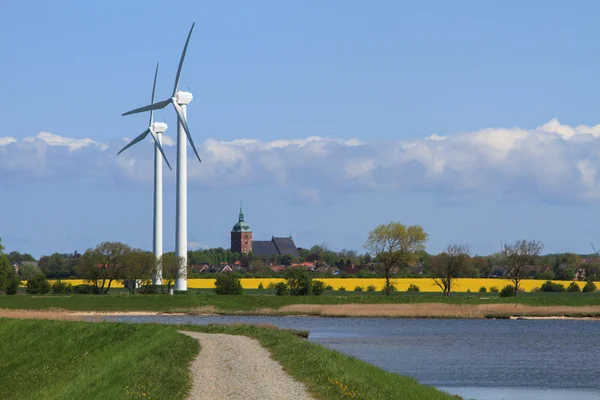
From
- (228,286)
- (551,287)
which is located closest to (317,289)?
(228,286)

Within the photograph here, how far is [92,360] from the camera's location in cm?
3903

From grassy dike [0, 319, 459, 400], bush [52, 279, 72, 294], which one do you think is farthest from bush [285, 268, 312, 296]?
grassy dike [0, 319, 459, 400]

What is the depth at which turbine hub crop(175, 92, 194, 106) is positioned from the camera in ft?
361

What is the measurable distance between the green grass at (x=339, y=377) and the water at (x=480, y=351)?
410 cm

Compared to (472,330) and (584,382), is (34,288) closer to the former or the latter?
(472,330)

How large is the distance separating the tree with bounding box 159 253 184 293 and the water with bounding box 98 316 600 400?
95.2 feet

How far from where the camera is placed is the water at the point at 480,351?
36.5 metres

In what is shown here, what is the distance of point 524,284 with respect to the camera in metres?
133

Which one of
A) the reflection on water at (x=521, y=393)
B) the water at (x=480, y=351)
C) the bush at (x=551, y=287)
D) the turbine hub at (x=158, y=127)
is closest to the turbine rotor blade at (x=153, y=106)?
the turbine hub at (x=158, y=127)

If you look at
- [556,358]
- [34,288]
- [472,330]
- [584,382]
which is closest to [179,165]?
[34,288]

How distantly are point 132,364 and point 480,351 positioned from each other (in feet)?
86.3

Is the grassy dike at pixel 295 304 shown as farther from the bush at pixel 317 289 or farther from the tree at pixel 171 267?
the tree at pixel 171 267

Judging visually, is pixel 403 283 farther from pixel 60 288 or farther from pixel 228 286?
pixel 60 288

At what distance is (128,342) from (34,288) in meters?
71.6
